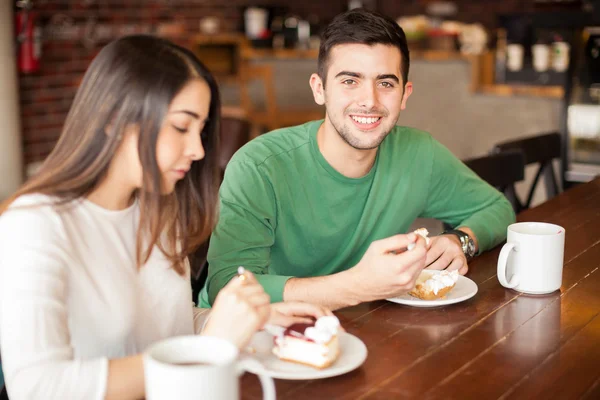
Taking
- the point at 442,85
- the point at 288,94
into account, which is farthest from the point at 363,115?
the point at 288,94

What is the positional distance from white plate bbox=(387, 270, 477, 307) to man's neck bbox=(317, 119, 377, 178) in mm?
444

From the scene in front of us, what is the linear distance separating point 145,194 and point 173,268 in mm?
189

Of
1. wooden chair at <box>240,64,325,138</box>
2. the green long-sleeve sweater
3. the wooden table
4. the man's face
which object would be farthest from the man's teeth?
wooden chair at <box>240,64,325,138</box>

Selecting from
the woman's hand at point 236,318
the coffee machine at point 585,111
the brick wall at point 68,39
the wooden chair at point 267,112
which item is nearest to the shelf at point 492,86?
the coffee machine at point 585,111

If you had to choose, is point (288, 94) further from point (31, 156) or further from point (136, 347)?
point (136, 347)

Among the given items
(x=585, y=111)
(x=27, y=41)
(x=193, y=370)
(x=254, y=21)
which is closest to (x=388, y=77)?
(x=193, y=370)

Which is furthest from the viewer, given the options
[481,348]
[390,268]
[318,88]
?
[318,88]

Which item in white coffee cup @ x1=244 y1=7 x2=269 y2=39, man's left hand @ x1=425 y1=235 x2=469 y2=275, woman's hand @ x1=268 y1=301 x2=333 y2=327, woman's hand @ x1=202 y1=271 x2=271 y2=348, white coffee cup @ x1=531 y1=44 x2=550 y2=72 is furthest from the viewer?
white coffee cup @ x1=244 y1=7 x2=269 y2=39

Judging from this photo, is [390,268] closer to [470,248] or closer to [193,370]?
[470,248]

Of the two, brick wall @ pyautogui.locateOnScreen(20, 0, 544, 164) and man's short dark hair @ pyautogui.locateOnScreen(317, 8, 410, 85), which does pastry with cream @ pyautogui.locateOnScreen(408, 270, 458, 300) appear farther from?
brick wall @ pyautogui.locateOnScreen(20, 0, 544, 164)

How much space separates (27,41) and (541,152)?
11.3 ft

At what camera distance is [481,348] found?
49.1 inches

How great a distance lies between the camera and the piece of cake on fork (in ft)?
3.69

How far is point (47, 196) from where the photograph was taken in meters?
1.15
